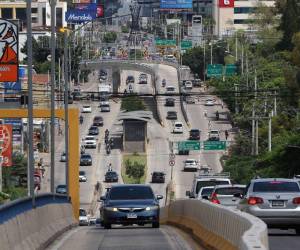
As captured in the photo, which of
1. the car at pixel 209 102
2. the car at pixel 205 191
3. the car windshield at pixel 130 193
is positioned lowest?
the car at pixel 209 102

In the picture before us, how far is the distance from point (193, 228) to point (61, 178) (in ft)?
227

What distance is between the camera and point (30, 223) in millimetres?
25641

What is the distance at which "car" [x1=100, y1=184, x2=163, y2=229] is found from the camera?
37.3 metres

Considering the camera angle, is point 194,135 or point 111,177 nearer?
point 111,177

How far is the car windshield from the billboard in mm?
13348

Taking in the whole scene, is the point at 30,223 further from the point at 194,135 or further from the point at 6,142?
the point at 194,135

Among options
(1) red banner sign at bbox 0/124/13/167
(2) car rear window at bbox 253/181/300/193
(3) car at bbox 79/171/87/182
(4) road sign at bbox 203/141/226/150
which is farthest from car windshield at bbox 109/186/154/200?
(4) road sign at bbox 203/141/226/150

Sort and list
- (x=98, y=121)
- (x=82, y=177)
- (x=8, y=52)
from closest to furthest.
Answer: (x=8, y=52)
(x=82, y=177)
(x=98, y=121)

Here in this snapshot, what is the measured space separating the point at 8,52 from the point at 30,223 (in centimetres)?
2645

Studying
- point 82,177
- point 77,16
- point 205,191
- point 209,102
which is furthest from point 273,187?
point 209,102

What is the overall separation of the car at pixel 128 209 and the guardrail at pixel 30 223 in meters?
1.38

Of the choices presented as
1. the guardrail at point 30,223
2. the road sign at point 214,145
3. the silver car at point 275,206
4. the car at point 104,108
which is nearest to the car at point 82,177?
the road sign at point 214,145

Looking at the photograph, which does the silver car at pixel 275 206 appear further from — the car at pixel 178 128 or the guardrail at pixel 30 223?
the car at pixel 178 128

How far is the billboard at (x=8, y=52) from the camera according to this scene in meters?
51.1
